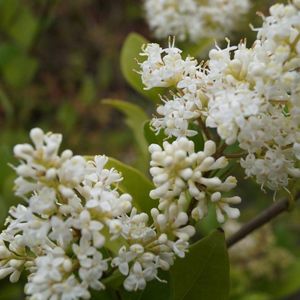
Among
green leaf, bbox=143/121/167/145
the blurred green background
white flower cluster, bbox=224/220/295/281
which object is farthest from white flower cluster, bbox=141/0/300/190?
white flower cluster, bbox=224/220/295/281

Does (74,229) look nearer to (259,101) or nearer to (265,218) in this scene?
(259,101)

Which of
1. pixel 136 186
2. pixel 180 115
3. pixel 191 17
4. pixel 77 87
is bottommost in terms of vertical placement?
pixel 77 87

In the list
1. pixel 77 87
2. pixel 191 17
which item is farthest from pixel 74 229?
pixel 77 87

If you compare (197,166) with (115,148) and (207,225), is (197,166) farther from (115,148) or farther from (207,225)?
(115,148)

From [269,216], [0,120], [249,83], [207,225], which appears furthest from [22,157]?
[0,120]

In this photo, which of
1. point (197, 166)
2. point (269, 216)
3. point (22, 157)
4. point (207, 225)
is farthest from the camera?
point (207, 225)

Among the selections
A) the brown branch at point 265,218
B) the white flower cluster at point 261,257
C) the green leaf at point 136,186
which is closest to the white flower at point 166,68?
the green leaf at point 136,186
